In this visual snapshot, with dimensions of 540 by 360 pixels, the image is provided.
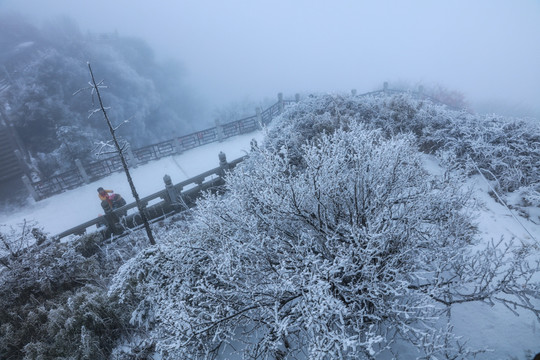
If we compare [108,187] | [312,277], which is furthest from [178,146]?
[312,277]

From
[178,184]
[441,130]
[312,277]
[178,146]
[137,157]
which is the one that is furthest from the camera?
[178,146]

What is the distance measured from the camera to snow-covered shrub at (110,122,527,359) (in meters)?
3.80

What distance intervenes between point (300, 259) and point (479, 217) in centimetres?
643

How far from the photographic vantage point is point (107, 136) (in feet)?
82.9

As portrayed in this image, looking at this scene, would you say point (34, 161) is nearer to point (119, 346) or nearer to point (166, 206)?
point (166, 206)

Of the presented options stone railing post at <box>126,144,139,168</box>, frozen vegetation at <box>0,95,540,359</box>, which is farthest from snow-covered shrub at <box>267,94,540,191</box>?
stone railing post at <box>126,144,139,168</box>

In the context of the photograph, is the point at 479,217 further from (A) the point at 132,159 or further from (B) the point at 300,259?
(A) the point at 132,159

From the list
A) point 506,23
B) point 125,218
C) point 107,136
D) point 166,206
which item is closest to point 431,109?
point 166,206

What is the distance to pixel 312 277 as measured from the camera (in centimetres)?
342

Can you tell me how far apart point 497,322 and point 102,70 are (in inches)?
1480

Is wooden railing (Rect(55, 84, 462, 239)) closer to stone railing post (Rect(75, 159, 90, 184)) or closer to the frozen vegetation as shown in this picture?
stone railing post (Rect(75, 159, 90, 184))

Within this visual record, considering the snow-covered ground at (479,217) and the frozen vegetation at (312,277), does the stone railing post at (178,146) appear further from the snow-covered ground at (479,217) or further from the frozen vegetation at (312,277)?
the frozen vegetation at (312,277)

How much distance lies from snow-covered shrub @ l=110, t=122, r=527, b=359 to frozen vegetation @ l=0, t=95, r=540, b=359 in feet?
0.13

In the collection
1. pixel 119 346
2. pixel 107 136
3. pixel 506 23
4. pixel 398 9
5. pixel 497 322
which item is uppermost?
pixel 398 9
